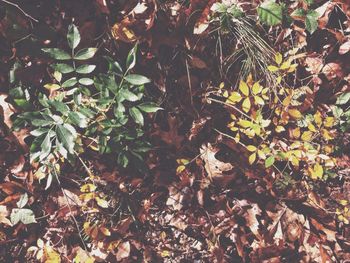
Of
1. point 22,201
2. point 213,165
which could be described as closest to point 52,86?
point 22,201

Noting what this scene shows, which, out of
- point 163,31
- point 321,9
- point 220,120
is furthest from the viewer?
point 220,120

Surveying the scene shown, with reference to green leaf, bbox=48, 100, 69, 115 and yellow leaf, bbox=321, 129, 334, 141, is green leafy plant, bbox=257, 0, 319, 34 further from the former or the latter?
green leaf, bbox=48, 100, 69, 115

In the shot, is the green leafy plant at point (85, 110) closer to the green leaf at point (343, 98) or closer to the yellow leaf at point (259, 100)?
the yellow leaf at point (259, 100)

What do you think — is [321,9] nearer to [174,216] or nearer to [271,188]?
[271,188]

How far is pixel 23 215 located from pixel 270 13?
4.67 ft

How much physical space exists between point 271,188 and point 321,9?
2.88 ft

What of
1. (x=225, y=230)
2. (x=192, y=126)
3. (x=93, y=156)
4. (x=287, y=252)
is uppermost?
(x=192, y=126)

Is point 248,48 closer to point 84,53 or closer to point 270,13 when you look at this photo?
point 270,13

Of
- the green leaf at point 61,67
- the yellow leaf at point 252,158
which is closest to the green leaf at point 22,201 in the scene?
the green leaf at point 61,67

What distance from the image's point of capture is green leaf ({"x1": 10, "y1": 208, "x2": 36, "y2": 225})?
1682 millimetres

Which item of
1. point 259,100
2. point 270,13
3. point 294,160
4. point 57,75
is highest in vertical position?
point 270,13

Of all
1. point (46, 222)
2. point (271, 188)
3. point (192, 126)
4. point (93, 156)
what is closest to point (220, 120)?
point (192, 126)

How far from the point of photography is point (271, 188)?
71.2 inches

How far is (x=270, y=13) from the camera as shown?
5.19ft
